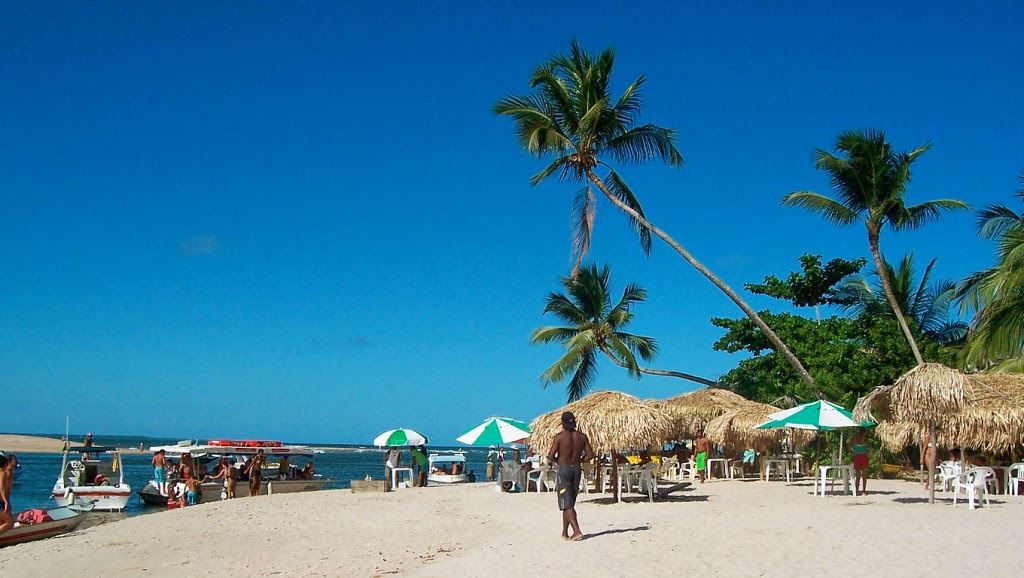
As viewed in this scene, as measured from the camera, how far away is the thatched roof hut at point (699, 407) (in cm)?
2200

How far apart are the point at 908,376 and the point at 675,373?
15.3 meters

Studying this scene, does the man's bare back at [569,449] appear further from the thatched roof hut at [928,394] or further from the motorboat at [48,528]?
the motorboat at [48,528]

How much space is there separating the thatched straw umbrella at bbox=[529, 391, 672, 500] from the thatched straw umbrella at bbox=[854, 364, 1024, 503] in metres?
3.32

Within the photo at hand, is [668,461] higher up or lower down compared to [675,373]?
lower down

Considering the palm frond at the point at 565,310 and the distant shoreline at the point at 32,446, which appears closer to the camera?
the palm frond at the point at 565,310

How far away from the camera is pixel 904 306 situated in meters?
26.9

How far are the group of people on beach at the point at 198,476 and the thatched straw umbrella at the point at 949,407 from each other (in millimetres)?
15183

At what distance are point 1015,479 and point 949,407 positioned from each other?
16.7 feet

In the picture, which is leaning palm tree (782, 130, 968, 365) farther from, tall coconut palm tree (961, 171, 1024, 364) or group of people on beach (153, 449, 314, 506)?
group of people on beach (153, 449, 314, 506)

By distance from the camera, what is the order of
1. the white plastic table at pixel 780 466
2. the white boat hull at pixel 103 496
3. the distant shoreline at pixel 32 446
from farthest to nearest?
the distant shoreline at pixel 32 446 → the white boat hull at pixel 103 496 → the white plastic table at pixel 780 466

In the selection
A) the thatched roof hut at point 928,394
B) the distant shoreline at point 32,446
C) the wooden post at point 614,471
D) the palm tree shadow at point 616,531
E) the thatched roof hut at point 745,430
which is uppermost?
the thatched roof hut at point 928,394

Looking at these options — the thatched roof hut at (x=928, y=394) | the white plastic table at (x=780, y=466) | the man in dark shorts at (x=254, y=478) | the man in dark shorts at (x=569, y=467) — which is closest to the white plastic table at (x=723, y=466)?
the white plastic table at (x=780, y=466)

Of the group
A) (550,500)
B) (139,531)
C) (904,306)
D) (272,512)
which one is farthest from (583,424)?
(904,306)

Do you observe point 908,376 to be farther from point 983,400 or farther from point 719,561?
point 719,561
